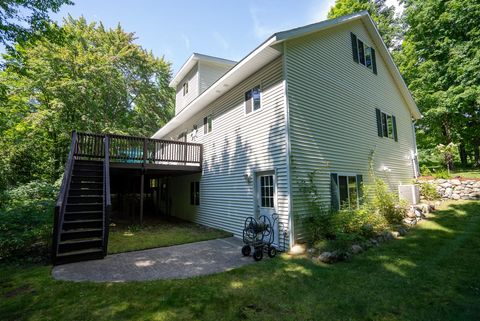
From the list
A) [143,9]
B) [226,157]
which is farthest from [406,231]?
[143,9]

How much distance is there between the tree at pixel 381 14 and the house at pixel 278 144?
1165 cm

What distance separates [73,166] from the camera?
8.42 m

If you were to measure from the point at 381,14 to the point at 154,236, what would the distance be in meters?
26.3

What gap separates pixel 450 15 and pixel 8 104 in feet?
97.4

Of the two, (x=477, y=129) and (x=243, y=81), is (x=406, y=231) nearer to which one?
(x=243, y=81)

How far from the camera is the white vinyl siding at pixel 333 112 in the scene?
24.1 feet

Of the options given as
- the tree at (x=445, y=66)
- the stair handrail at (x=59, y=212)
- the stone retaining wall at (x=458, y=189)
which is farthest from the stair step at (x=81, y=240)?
the tree at (x=445, y=66)

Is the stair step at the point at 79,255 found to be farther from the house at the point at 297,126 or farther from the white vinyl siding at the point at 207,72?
the white vinyl siding at the point at 207,72

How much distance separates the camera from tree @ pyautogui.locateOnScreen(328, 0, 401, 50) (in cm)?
Answer: 2089

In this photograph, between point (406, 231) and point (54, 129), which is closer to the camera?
point (406, 231)

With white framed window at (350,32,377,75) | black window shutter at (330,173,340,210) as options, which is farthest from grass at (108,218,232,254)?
white framed window at (350,32,377,75)

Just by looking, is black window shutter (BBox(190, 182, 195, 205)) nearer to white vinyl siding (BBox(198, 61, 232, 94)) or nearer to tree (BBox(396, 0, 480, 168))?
white vinyl siding (BBox(198, 61, 232, 94))

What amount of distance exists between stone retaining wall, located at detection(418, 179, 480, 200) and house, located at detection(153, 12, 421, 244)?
141 centimetres

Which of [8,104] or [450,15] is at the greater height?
[450,15]
